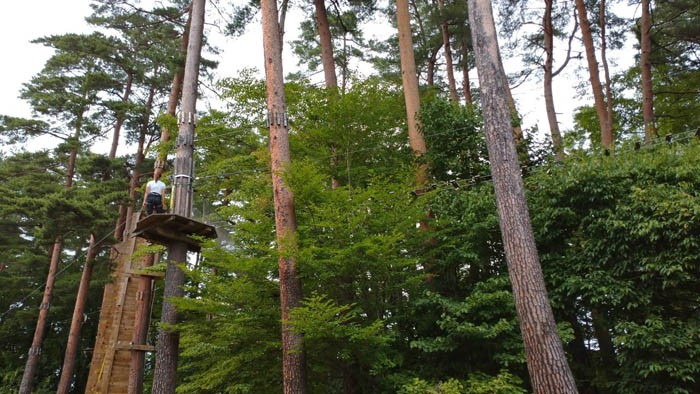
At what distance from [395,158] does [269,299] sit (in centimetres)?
389

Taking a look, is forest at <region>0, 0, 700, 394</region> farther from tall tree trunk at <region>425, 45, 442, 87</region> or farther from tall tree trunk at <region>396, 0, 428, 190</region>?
tall tree trunk at <region>425, 45, 442, 87</region>

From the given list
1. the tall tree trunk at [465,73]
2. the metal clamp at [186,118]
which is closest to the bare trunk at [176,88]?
the metal clamp at [186,118]

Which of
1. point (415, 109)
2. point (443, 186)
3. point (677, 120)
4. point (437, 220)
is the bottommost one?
point (437, 220)

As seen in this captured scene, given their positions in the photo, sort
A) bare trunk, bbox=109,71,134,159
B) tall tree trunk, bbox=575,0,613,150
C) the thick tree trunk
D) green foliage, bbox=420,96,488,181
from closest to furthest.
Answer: green foliage, bbox=420,96,488,181
tall tree trunk, bbox=575,0,613,150
the thick tree trunk
bare trunk, bbox=109,71,134,159

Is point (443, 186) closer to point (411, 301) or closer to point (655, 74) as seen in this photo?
point (411, 301)

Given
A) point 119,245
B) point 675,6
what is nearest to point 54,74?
point 119,245

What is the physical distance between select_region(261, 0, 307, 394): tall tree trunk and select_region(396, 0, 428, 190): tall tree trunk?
2716 millimetres

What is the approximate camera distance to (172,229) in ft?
23.0

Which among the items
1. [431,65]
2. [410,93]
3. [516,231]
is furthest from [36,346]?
[431,65]

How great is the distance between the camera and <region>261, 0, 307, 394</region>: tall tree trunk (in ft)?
19.2

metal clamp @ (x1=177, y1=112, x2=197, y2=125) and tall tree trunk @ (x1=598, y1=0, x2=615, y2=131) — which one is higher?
tall tree trunk @ (x1=598, y1=0, x2=615, y2=131)

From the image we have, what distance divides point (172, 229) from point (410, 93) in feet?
17.4

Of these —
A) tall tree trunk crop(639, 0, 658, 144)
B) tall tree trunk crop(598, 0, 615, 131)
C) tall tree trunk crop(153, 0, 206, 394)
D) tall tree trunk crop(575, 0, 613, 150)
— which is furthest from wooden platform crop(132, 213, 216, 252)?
tall tree trunk crop(598, 0, 615, 131)

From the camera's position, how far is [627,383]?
616 cm
